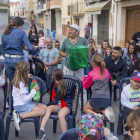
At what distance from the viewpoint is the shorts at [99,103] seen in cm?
327

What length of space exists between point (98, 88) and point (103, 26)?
14.3m

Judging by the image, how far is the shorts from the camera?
3270 mm

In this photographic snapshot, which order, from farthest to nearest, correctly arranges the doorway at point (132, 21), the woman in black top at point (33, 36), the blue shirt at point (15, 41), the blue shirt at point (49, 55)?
the doorway at point (132, 21) < the woman in black top at point (33, 36) < the blue shirt at point (49, 55) < the blue shirt at point (15, 41)

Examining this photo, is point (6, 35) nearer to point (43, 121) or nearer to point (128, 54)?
point (43, 121)

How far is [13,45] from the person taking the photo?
4.09 metres

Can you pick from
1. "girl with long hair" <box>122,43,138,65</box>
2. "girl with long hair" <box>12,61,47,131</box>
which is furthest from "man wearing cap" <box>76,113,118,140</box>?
"girl with long hair" <box>122,43,138,65</box>

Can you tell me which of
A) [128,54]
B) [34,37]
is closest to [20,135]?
[128,54]

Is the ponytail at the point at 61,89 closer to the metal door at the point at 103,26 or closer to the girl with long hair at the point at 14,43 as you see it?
the girl with long hair at the point at 14,43

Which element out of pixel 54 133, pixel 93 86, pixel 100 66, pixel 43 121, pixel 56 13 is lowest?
pixel 54 133

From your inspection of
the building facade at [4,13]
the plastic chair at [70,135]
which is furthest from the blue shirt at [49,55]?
the building facade at [4,13]

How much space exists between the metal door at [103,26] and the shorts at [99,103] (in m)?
13.4

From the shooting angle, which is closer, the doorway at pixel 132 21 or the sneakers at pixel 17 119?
the sneakers at pixel 17 119

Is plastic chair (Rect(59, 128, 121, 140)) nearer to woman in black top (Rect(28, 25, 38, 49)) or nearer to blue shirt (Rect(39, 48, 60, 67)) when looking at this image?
blue shirt (Rect(39, 48, 60, 67))

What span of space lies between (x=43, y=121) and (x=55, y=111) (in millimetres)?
262
